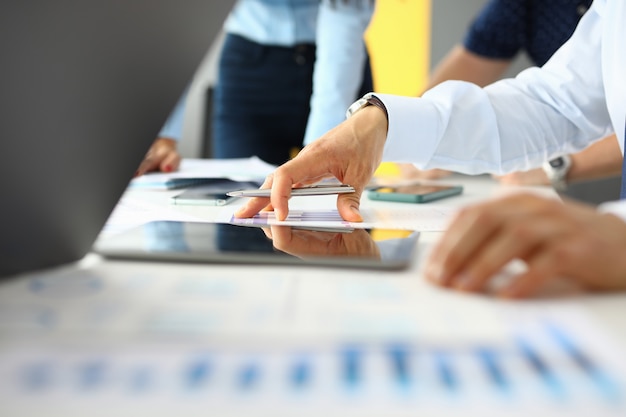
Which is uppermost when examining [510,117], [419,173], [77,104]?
[77,104]

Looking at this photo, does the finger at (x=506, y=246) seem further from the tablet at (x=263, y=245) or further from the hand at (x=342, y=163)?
the hand at (x=342, y=163)

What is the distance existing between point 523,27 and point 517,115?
2.48 feet

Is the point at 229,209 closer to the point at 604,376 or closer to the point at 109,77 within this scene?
the point at 109,77

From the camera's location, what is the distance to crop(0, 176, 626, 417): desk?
209 millimetres

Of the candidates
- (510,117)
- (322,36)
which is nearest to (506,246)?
(510,117)

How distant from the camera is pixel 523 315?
295 millimetres

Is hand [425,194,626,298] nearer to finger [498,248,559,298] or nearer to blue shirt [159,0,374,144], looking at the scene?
finger [498,248,559,298]

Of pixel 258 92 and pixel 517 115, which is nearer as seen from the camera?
pixel 517 115

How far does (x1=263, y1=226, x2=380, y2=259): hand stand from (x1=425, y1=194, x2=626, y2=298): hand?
9cm

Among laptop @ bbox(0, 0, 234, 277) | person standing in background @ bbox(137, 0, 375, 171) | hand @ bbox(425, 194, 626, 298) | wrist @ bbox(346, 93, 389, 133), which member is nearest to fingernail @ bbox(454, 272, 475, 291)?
hand @ bbox(425, 194, 626, 298)

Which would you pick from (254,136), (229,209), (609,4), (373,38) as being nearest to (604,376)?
Result: (229,209)

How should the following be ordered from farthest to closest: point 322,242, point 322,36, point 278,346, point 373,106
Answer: point 322,36, point 373,106, point 322,242, point 278,346

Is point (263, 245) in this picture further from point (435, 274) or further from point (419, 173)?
point (419, 173)

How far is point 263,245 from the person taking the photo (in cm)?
46
